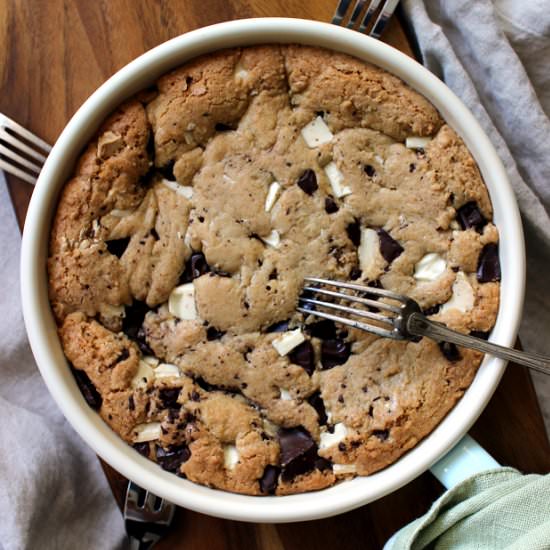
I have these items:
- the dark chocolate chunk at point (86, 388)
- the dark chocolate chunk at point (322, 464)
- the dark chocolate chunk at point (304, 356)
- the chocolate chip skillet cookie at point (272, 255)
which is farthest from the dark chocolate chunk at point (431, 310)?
the dark chocolate chunk at point (86, 388)

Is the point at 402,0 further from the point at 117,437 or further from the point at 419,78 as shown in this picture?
the point at 117,437

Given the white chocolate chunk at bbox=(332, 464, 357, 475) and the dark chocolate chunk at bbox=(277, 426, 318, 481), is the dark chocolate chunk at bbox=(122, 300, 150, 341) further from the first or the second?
the white chocolate chunk at bbox=(332, 464, 357, 475)

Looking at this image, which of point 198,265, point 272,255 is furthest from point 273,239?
point 198,265

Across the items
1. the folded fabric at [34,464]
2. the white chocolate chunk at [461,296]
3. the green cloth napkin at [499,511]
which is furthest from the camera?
the folded fabric at [34,464]

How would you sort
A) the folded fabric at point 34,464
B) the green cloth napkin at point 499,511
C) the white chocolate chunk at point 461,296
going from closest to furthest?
the green cloth napkin at point 499,511, the white chocolate chunk at point 461,296, the folded fabric at point 34,464

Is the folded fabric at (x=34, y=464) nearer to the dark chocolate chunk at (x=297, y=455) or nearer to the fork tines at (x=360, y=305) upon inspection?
the dark chocolate chunk at (x=297, y=455)

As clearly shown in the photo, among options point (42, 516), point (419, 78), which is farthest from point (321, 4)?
point (42, 516)

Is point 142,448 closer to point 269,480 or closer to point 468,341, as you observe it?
point 269,480

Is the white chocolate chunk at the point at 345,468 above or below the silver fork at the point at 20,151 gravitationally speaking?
below
